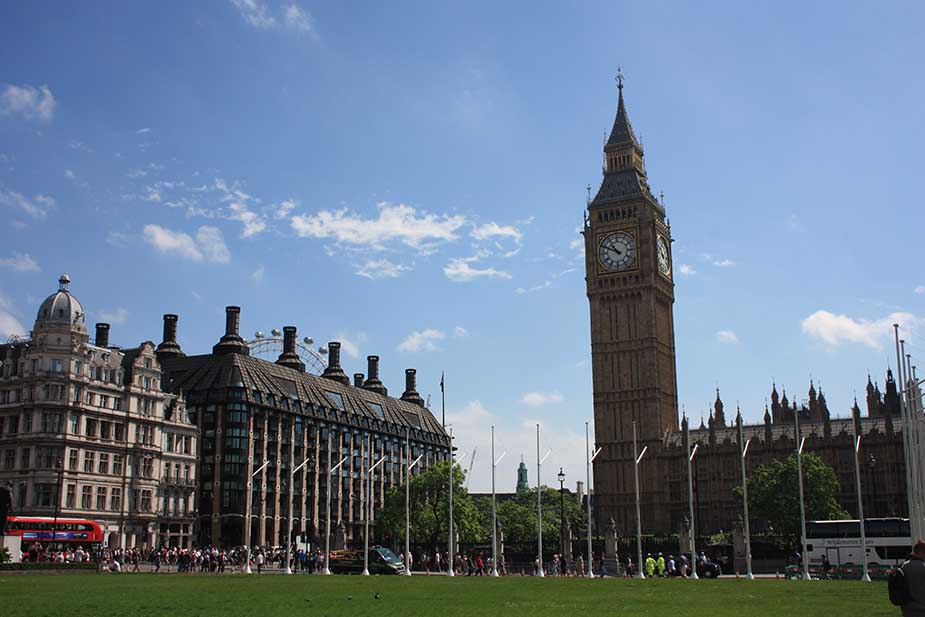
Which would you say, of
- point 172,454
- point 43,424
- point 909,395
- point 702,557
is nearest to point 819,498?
point 702,557

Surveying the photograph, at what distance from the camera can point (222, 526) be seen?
104 meters

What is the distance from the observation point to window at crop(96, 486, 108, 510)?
87500mm

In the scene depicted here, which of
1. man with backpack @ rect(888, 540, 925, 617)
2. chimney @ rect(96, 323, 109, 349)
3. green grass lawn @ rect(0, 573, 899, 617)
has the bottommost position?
green grass lawn @ rect(0, 573, 899, 617)

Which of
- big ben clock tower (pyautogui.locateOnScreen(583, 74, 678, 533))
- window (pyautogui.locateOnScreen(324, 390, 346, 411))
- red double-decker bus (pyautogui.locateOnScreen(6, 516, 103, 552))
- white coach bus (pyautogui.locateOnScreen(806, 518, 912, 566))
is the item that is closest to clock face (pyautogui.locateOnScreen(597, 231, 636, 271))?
big ben clock tower (pyautogui.locateOnScreen(583, 74, 678, 533))

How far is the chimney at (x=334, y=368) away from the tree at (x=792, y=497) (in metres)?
67.7

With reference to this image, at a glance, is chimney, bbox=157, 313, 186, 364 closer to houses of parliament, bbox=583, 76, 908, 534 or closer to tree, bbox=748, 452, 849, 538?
houses of parliament, bbox=583, 76, 908, 534

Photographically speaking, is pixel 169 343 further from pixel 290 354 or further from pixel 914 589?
pixel 914 589

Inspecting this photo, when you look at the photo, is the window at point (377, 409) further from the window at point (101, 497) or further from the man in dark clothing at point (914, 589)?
the man in dark clothing at point (914, 589)

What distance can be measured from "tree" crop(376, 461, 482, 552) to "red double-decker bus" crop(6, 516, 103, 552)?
27.9 m

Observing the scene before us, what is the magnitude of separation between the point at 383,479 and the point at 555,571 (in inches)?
2925

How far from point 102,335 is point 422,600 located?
3061 inches

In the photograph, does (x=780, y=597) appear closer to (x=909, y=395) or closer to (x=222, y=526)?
(x=909, y=395)

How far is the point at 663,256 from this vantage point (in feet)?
459

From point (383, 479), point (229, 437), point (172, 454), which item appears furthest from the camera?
point (383, 479)
